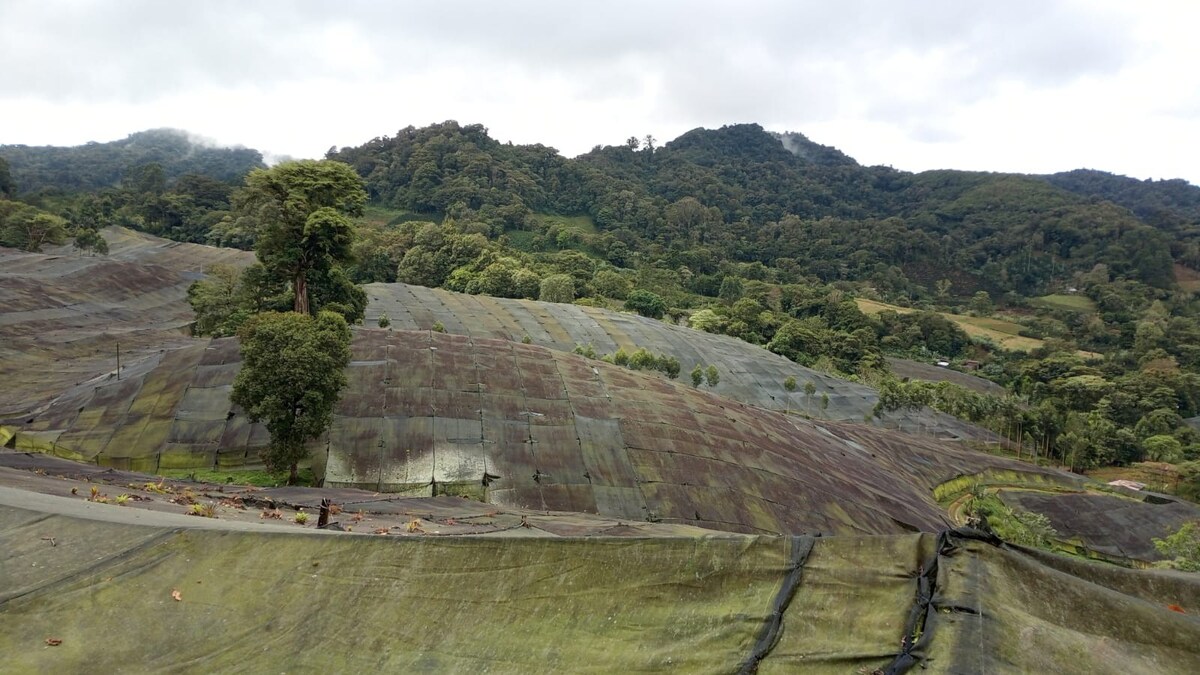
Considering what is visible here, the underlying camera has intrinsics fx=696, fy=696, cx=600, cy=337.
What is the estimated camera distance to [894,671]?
183 inches

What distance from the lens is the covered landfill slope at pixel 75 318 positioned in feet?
98.9

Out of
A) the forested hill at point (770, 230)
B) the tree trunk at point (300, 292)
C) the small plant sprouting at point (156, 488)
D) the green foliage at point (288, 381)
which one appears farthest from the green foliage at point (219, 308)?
the forested hill at point (770, 230)

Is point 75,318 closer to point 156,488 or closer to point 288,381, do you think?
point 288,381

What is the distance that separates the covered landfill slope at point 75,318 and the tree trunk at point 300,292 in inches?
330

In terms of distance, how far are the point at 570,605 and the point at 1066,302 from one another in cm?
15165

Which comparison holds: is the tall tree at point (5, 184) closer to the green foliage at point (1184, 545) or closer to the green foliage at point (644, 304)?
the green foliage at point (644, 304)

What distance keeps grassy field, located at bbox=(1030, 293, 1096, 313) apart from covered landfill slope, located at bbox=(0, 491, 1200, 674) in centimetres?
14226

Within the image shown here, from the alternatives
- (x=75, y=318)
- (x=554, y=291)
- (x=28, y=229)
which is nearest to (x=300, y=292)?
(x=75, y=318)

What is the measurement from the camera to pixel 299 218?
28719 mm

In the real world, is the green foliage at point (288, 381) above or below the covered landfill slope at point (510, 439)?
above

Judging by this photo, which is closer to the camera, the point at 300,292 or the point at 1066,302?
the point at 300,292

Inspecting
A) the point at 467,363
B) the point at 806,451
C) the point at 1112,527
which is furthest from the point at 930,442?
the point at 467,363

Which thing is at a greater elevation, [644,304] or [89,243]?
[89,243]

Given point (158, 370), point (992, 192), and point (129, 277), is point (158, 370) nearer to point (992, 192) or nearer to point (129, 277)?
point (129, 277)
